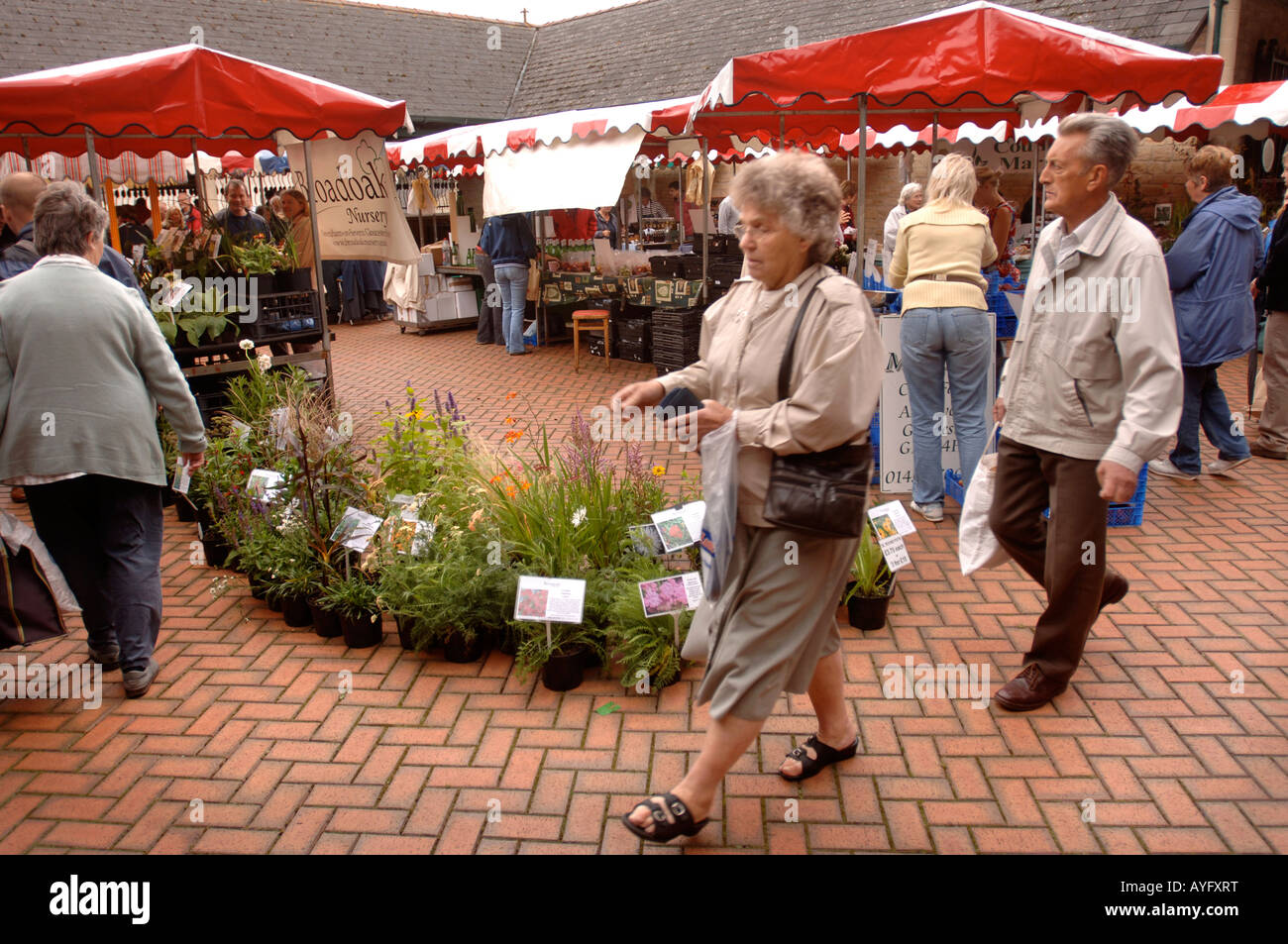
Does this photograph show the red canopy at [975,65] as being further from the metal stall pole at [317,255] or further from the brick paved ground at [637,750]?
the metal stall pole at [317,255]

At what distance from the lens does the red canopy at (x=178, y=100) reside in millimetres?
5293

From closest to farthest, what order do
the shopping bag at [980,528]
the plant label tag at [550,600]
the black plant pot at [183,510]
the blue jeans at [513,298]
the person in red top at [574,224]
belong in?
the plant label tag at [550,600], the shopping bag at [980,528], the black plant pot at [183,510], the blue jeans at [513,298], the person in red top at [574,224]

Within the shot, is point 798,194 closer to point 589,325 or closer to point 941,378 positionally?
point 941,378

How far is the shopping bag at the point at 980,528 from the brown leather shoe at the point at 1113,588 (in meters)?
0.37

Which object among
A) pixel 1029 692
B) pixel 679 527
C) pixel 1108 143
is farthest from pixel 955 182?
pixel 1029 692

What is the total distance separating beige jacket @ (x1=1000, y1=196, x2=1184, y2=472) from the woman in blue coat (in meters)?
3.08

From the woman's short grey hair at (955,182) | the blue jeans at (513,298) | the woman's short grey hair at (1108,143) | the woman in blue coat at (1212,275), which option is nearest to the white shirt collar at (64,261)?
the woman's short grey hair at (1108,143)

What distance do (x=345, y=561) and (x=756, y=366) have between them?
2499mm

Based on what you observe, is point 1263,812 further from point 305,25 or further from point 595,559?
point 305,25

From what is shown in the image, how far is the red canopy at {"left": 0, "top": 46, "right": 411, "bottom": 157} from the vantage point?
529 cm

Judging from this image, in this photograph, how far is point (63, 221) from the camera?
343cm

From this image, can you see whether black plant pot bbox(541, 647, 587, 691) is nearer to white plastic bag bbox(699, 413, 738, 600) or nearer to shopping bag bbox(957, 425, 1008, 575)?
white plastic bag bbox(699, 413, 738, 600)

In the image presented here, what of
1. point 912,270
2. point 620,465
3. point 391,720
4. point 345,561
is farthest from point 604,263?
point 391,720

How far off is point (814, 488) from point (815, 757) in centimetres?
110
